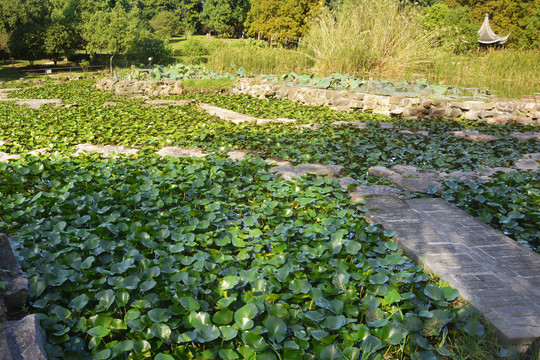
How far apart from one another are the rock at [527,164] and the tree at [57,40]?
2638cm

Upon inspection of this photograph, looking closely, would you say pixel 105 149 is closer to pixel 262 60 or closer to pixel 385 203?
pixel 385 203

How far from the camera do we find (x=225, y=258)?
212cm

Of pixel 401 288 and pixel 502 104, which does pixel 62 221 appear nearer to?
pixel 401 288

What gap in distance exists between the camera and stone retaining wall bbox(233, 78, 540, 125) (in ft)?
21.6

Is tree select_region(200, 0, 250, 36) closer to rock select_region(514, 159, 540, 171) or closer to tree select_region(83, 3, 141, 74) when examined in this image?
tree select_region(83, 3, 141, 74)

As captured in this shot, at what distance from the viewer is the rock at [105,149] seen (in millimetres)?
4281

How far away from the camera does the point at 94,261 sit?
2.07m

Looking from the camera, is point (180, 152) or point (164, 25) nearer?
point (180, 152)

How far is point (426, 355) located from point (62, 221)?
210 centimetres

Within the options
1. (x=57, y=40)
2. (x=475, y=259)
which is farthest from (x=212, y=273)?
(x=57, y=40)

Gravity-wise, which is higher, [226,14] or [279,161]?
[226,14]

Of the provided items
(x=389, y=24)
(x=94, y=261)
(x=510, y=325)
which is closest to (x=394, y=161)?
(x=510, y=325)

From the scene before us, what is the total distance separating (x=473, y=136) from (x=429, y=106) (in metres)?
1.86

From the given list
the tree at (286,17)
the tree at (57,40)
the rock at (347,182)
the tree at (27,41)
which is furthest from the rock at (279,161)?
the tree at (27,41)
